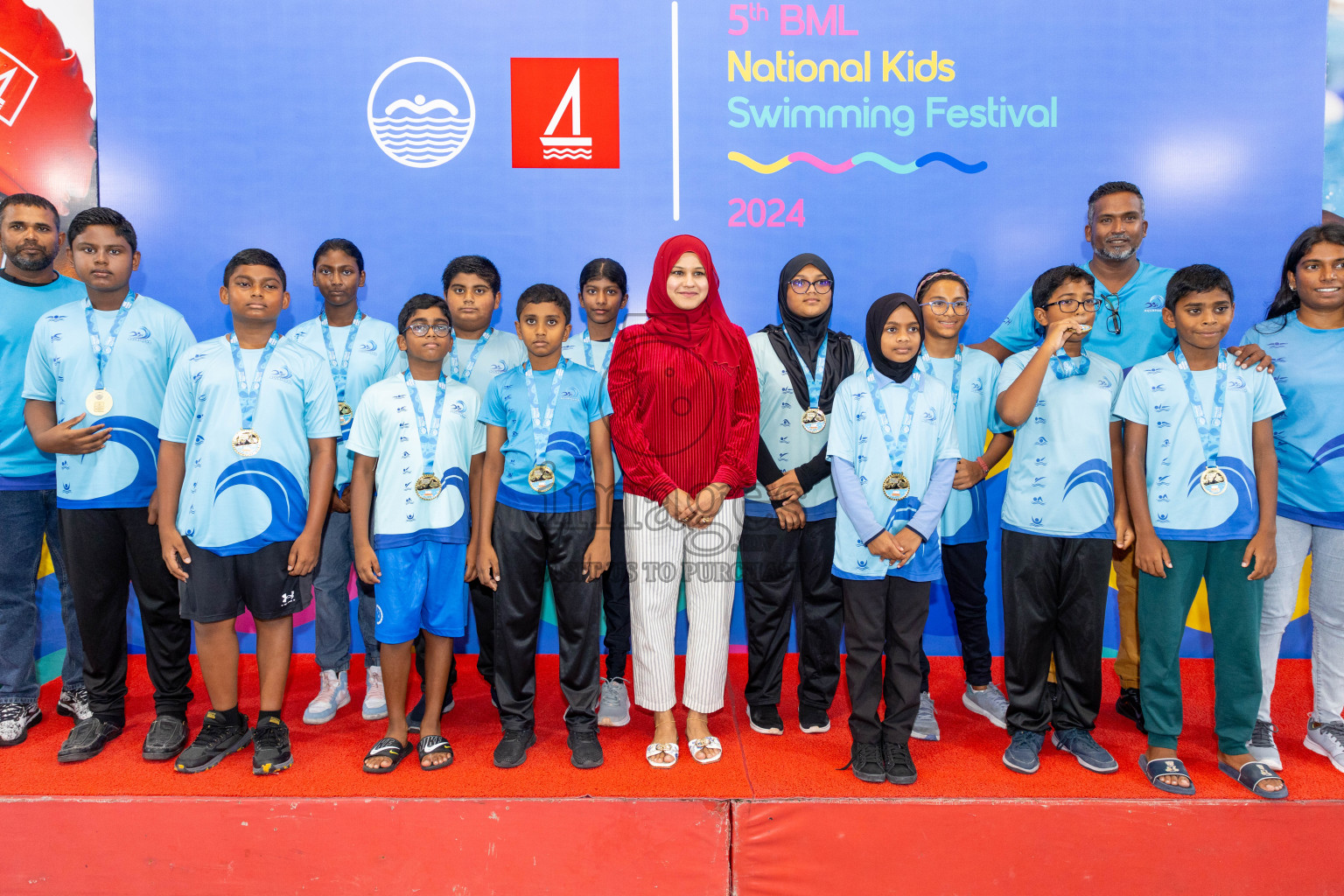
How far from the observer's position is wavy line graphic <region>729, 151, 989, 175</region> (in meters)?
3.56

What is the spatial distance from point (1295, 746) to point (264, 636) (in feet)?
12.0

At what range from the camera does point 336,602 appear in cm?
314

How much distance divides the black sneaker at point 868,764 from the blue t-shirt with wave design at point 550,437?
1207mm

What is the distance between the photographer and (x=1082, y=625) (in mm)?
2529

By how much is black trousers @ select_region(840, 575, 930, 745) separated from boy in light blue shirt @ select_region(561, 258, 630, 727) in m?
0.95

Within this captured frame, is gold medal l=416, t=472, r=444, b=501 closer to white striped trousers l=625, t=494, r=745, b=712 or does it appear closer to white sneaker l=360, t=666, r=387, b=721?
white striped trousers l=625, t=494, r=745, b=712

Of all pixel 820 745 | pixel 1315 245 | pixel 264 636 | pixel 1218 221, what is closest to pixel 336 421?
pixel 264 636

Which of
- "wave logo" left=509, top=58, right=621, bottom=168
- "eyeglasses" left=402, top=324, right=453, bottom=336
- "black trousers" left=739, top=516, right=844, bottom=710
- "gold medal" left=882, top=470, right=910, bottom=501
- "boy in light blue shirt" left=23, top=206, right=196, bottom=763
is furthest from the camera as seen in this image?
"wave logo" left=509, top=58, right=621, bottom=168

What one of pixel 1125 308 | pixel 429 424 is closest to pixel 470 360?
pixel 429 424

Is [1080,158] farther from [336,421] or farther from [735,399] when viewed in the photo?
[336,421]

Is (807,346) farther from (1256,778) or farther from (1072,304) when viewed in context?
(1256,778)

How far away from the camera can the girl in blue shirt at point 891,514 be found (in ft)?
7.99

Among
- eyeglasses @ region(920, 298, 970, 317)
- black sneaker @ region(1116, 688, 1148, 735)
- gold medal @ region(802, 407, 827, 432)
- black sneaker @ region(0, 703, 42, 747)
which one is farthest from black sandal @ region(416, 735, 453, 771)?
black sneaker @ region(1116, 688, 1148, 735)

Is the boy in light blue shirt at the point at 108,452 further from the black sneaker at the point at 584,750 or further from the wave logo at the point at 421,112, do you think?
the black sneaker at the point at 584,750
